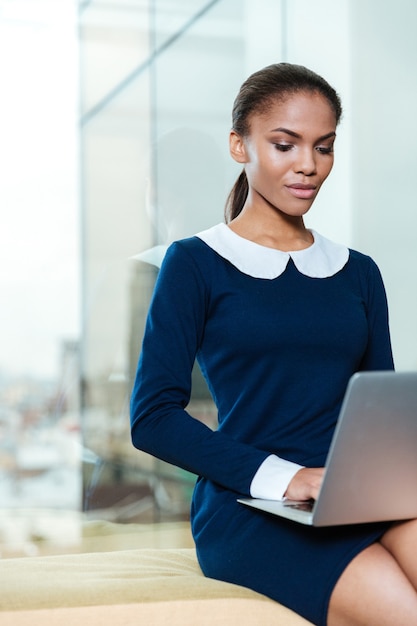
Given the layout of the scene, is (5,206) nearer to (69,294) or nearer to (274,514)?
(69,294)

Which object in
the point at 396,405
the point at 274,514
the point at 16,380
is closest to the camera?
the point at 396,405

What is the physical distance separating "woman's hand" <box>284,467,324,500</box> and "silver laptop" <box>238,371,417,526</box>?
0.22 ft

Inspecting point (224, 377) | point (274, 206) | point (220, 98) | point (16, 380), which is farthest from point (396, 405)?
point (220, 98)

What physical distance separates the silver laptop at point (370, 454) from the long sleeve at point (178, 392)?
0.18 m

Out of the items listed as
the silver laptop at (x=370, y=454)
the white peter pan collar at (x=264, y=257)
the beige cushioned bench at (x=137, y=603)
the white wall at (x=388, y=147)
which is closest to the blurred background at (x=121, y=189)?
the white wall at (x=388, y=147)

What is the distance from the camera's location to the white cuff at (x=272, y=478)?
1.37 m

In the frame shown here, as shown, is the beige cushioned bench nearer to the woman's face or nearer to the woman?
the woman

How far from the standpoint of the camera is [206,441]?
1.44m

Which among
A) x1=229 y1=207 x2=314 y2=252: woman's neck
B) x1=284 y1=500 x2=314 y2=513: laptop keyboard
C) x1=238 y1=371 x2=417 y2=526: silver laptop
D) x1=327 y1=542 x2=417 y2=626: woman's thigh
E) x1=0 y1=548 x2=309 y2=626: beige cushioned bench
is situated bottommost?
x1=0 y1=548 x2=309 y2=626: beige cushioned bench

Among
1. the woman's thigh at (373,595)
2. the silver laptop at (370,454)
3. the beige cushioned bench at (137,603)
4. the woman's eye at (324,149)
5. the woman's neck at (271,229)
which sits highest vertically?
the woman's eye at (324,149)

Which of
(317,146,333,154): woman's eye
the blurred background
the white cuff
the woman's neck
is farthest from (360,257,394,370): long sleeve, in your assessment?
the blurred background

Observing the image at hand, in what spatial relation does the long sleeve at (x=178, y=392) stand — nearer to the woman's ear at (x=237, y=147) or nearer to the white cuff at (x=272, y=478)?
the white cuff at (x=272, y=478)

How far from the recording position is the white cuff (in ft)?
4.49

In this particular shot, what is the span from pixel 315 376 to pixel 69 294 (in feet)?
6.70
